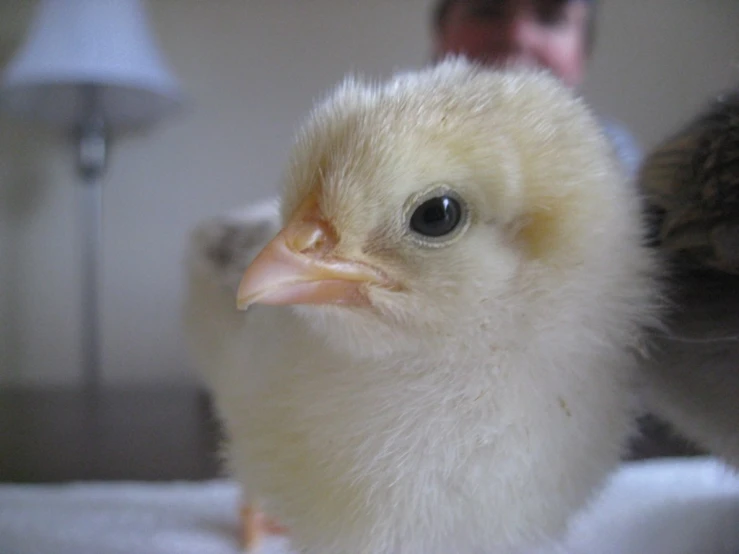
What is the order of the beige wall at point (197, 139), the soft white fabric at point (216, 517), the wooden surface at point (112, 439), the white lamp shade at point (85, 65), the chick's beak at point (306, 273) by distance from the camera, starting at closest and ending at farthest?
the chick's beak at point (306, 273), the soft white fabric at point (216, 517), the wooden surface at point (112, 439), the white lamp shade at point (85, 65), the beige wall at point (197, 139)

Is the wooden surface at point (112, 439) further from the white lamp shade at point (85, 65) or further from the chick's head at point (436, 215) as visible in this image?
the white lamp shade at point (85, 65)

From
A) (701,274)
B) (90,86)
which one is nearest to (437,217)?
(701,274)

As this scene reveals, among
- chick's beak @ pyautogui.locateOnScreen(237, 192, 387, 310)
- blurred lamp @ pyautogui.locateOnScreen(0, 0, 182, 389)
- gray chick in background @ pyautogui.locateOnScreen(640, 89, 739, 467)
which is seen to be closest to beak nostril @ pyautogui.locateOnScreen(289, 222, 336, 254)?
chick's beak @ pyautogui.locateOnScreen(237, 192, 387, 310)

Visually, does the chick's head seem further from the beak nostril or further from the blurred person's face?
the blurred person's face

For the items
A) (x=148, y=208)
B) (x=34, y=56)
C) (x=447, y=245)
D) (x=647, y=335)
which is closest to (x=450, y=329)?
(x=447, y=245)

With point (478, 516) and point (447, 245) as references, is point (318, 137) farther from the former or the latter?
point (478, 516)

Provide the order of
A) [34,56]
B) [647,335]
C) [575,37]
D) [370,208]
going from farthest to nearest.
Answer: [575,37] < [34,56] < [647,335] < [370,208]

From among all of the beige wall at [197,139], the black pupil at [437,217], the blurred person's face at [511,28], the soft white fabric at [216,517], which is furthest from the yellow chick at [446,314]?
the beige wall at [197,139]
